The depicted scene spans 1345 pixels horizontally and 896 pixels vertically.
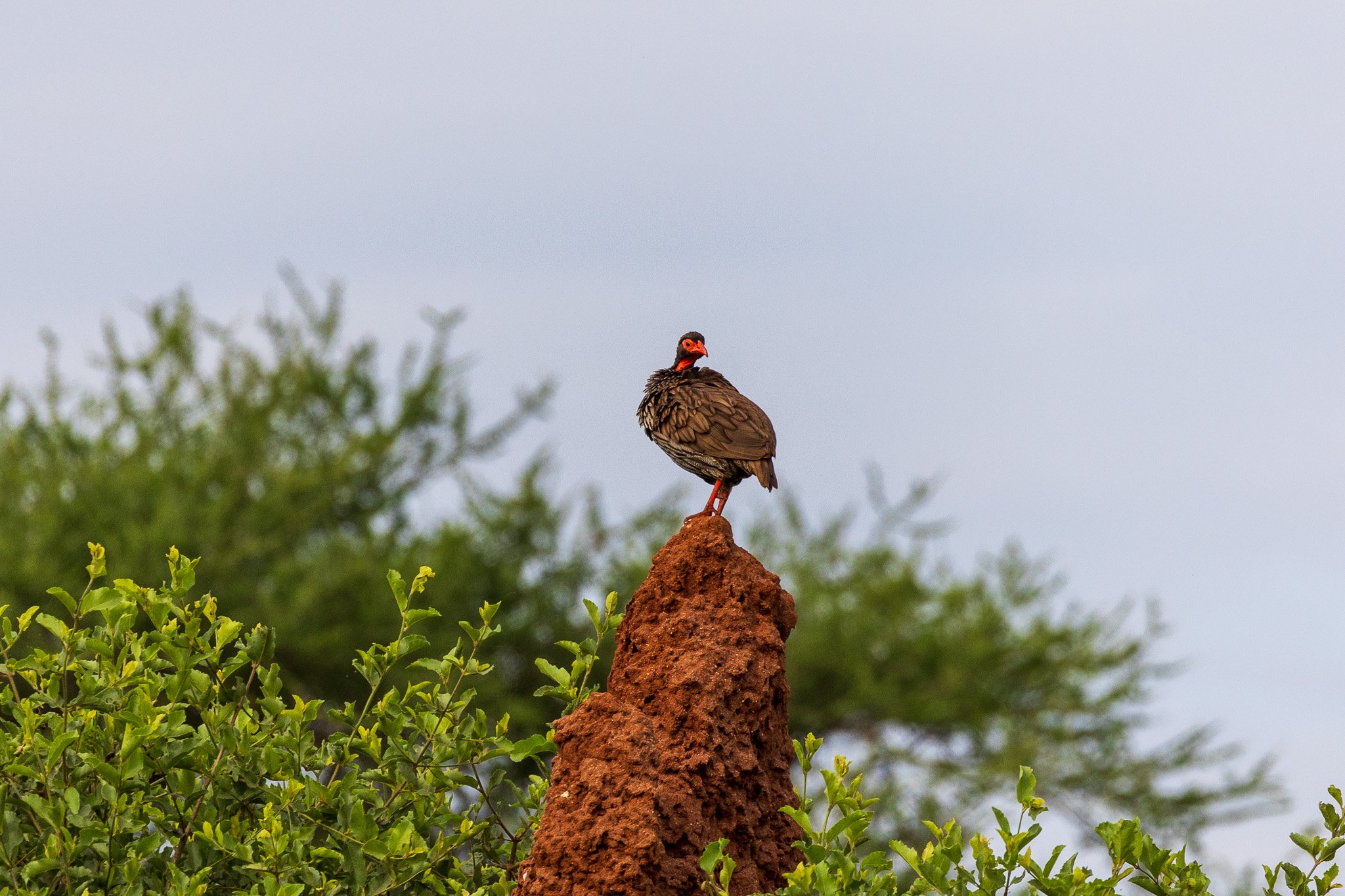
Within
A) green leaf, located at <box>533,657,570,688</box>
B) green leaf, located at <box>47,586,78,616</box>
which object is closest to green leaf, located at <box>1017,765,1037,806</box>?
green leaf, located at <box>533,657,570,688</box>

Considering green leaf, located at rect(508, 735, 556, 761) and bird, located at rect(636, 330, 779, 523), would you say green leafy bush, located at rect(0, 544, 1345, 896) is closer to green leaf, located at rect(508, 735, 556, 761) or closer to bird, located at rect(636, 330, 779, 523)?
green leaf, located at rect(508, 735, 556, 761)

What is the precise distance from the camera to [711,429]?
712cm

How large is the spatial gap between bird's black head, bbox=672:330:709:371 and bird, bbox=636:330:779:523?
74 mm

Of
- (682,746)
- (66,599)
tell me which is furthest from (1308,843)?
(66,599)

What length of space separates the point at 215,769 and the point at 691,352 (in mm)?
3465

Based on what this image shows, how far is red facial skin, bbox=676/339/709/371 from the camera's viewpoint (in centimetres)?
783

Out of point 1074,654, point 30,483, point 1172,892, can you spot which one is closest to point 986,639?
point 1074,654

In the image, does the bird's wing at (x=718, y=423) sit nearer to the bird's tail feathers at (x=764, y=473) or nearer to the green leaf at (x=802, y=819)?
the bird's tail feathers at (x=764, y=473)

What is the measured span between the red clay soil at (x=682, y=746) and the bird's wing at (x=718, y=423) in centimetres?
96

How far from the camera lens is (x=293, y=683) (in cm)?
2191

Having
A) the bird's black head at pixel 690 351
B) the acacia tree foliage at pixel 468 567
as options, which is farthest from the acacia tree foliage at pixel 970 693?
the bird's black head at pixel 690 351

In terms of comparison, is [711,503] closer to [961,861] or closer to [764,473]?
[764,473]

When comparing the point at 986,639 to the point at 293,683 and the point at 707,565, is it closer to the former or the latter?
the point at 293,683

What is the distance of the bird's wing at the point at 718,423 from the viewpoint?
7023 mm
